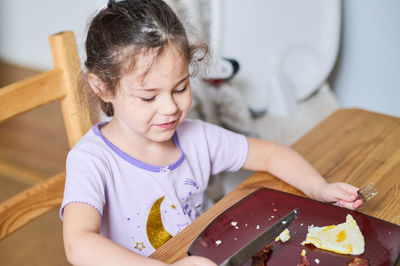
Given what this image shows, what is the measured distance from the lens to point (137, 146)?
37.8 inches

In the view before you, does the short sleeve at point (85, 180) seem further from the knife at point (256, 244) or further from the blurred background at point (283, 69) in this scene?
the blurred background at point (283, 69)

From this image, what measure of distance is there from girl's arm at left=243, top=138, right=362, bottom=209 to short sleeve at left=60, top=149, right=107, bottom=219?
0.33m

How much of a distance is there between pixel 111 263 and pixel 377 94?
1640 mm

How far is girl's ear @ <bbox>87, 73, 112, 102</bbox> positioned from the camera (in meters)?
0.90

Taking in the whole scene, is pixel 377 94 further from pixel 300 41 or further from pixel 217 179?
pixel 217 179

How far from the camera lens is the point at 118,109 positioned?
2.95ft

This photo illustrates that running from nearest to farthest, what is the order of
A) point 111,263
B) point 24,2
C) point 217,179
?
1. point 111,263
2. point 217,179
3. point 24,2

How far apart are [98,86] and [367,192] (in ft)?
1.68

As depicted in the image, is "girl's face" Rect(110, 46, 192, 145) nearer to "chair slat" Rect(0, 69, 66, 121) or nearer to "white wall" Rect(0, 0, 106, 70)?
"chair slat" Rect(0, 69, 66, 121)

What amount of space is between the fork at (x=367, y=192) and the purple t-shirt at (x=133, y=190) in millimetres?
321

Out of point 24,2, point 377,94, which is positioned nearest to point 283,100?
point 377,94

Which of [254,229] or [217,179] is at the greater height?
[254,229]

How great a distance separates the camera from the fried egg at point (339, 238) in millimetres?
726

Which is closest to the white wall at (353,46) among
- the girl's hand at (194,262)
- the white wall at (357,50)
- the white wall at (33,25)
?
the white wall at (357,50)
